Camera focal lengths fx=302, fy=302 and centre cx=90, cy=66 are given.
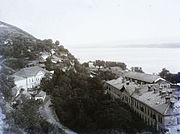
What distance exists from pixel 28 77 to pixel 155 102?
6.52ft

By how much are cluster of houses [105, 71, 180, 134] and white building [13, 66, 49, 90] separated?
5.38ft

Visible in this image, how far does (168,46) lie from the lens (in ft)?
13.9

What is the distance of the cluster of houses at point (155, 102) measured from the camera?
3.80 meters

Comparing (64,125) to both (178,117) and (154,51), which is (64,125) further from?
(154,51)

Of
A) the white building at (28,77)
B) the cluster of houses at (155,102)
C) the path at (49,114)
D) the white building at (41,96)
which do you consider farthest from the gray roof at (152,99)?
the white building at (28,77)

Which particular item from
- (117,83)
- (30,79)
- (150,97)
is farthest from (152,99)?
(117,83)

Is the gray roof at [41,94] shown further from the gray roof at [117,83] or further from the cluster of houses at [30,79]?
the gray roof at [117,83]

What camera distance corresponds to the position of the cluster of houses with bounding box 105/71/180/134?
3799mm

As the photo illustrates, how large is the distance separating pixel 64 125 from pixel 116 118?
2.23 ft

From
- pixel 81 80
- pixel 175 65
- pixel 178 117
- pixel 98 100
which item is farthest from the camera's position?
pixel 81 80

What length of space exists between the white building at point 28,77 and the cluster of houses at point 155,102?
1.64 m

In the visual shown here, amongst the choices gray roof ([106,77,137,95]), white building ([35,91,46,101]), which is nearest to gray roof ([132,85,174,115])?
gray roof ([106,77,137,95])

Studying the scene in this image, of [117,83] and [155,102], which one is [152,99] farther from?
[117,83]

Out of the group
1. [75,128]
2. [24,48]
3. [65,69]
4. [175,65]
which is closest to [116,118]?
[75,128]
